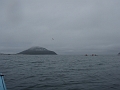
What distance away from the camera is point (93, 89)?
47.5 feet

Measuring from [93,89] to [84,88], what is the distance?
3.45 ft

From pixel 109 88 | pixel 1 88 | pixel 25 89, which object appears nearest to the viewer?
pixel 1 88

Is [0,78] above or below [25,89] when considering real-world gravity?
above

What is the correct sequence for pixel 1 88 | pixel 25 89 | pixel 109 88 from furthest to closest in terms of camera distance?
pixel 109 88
pixel 25 89
pixel 1 88

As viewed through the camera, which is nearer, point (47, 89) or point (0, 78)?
point (0, 78)

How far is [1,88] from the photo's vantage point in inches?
289

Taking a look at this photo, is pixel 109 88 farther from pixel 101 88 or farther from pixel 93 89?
pixel 93 89

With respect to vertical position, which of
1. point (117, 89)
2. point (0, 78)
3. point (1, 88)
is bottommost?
point (117, 89)

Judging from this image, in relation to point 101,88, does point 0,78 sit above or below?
above

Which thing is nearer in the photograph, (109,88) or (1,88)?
(1,88)

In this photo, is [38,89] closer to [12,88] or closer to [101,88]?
[12,88]

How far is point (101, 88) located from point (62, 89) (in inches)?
181

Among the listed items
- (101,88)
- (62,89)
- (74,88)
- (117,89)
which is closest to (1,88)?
(62,89)

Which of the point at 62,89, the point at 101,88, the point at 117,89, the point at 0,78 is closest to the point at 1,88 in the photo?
the point at 0,78
